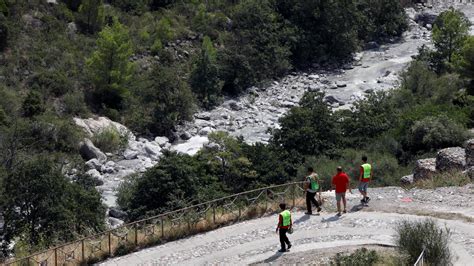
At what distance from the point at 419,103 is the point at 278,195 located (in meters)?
27.8

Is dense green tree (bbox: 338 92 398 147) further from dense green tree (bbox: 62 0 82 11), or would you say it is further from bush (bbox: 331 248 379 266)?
dense green tree (bbox: 62 0 82 11)

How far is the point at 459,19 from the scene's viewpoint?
201 feet

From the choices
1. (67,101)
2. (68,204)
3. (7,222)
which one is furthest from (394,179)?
(67,101)

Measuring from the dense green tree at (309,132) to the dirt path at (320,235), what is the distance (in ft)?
53.6

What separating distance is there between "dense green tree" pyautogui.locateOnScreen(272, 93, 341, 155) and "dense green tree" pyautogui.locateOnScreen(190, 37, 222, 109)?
504 inches

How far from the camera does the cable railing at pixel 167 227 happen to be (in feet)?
70.8

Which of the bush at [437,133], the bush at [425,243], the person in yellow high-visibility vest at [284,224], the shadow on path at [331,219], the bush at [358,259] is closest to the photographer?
the bush at [425,243]

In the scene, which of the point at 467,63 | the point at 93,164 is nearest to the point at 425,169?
the point at 93,164

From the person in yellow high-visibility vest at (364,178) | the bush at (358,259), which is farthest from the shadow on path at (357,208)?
the bush at (358,259)

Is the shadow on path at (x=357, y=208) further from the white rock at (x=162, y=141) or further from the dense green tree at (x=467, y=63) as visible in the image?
the dense green tree at (x=467, y=63)

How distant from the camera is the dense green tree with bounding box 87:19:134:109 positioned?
5194cm

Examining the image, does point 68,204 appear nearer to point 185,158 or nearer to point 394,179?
point 185,158

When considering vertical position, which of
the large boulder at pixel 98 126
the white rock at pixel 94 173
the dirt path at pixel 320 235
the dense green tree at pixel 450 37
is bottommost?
the white rock at pixel 94 173

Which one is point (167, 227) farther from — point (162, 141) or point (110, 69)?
point (110, 69)
